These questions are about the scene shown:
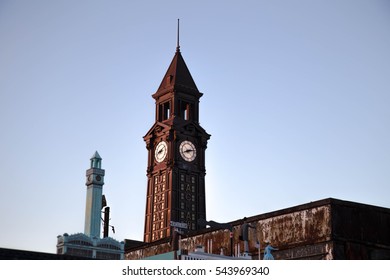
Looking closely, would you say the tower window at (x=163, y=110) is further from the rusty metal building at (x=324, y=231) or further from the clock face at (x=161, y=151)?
the rusty metal building at (x=324, y=231)

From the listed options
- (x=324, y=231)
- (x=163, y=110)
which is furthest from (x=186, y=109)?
(x=324, y=231)

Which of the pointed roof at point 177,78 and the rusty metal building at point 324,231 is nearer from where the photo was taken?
the rusty metal building at point 324,231

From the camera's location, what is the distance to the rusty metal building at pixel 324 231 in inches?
1753

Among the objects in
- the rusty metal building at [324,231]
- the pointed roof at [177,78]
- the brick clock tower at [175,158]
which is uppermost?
the pointed roof at [177,78]

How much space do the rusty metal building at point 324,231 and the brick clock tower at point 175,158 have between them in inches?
2898

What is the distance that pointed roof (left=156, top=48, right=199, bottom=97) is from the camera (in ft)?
435

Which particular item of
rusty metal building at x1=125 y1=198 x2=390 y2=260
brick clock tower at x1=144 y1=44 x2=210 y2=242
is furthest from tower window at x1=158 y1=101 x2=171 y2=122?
rusty metal building at x1=125 y1=198 x2=390 y2=260

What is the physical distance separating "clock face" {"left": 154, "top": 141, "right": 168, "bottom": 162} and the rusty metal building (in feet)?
259

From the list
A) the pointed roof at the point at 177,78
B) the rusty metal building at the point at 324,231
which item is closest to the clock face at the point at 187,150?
the pointed roof at the point at 177,78

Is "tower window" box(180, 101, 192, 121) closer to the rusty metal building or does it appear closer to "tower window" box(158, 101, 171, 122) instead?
"tower window" box(158, 101, 171, 122)

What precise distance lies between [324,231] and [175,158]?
83265mm

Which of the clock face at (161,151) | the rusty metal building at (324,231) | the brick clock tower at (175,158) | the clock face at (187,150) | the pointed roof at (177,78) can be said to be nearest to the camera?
the rusty metal building at (324,231)
